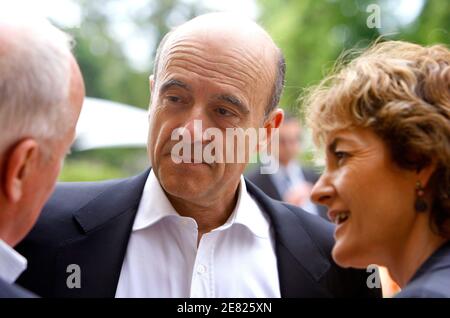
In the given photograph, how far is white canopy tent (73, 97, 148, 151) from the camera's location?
6.68 meters

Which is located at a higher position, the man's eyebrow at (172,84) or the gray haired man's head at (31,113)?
the man's eyebrow at (172,84)

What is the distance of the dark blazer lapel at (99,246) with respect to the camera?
1.77 meters

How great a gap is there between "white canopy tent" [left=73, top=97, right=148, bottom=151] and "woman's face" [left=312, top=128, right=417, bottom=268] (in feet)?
16.2

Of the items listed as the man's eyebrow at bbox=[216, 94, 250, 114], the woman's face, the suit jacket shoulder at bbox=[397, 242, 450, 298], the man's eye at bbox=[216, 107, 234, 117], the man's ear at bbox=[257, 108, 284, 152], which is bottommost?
the suit jacket shoulder at bbox=[397, 242, 450, 298]

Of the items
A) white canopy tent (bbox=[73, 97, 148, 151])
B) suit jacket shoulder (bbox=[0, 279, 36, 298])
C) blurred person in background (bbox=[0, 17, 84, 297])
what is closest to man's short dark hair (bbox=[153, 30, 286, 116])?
blurred person in background (bbox=[0, 17, 84, 297])

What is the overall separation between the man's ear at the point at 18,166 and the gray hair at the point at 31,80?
2cm

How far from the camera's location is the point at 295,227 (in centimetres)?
209

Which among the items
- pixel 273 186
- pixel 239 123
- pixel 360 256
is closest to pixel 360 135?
pixel 360 256

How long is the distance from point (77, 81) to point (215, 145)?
584 mm

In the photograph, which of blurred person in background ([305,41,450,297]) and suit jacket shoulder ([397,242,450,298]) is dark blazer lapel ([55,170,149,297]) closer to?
blurred person in background ([305,41,450,297])

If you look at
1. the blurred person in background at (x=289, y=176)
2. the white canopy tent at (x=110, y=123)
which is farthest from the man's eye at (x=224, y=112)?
the white canopy tent at (x=110, y=123)

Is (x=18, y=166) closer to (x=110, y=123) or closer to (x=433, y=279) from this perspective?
(x=433, y=279)

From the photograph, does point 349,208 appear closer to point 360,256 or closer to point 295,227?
point 360,256

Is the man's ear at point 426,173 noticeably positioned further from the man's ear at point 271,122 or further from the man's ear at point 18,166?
the man's ear at point 18,166
